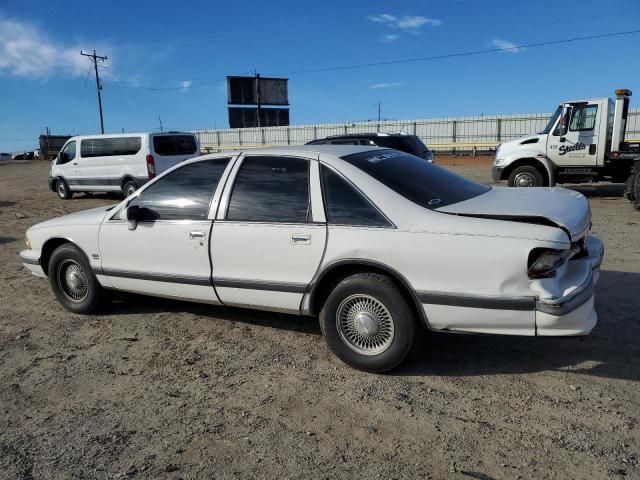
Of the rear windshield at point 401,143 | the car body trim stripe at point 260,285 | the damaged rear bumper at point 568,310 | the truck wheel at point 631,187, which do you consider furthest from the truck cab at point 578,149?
the car body trim stripe at point 260,285

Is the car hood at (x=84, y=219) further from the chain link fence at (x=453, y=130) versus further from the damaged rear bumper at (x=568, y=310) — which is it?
the chain link fence at (x=453, y=130)

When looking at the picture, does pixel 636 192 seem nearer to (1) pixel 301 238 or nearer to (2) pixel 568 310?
(2) pixel 568 310

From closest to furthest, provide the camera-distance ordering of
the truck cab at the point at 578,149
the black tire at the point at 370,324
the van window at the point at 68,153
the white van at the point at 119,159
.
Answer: the black tire at the point at 370,324 → the truck cab at the point at 578,149 → the white van at the point at 119,159 → the van window at the point at 68,153

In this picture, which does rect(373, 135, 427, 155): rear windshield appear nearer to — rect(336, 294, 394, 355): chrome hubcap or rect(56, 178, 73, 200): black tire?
rect(336, 294, 394, 355): chrome hubcap

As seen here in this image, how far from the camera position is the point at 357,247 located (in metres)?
3.51

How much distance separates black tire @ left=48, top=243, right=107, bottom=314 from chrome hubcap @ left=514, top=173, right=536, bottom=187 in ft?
36.5

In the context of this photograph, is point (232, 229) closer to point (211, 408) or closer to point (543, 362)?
point (211, 408)

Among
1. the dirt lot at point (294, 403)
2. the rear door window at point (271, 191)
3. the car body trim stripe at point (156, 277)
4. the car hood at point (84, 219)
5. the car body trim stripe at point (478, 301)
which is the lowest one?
the dirt lot at point (294, 403)

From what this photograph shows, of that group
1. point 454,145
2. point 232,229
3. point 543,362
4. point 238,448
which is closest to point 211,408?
point 238,448

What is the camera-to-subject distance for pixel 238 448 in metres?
2.85

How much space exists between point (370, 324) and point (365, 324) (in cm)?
4

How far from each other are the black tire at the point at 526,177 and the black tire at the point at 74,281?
11.1m

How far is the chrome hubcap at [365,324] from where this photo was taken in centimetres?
355

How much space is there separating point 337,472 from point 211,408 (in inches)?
40.0
